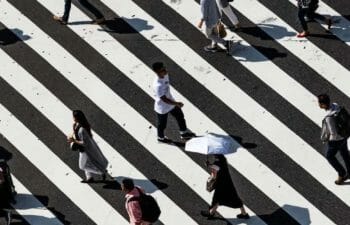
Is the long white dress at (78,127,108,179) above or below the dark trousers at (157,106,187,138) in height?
below

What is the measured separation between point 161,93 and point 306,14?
406cm

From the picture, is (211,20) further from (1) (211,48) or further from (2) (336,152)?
(2) (336,152)

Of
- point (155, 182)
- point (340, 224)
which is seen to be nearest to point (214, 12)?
point (155, 182)

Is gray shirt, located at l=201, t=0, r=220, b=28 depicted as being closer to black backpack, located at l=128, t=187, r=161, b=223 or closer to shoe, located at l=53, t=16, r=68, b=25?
shoe, located at l=53, t=16, r=68, b=25

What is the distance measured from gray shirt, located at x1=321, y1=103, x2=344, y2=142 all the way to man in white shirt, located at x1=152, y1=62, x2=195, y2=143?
2.51 meters

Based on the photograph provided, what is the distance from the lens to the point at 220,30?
16.4 meters

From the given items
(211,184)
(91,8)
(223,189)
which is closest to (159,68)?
(211,184)

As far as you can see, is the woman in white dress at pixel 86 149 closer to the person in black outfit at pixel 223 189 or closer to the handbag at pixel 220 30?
the person in black outfit at pixel 223 189

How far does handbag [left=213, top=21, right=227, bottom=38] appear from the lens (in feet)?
53.6

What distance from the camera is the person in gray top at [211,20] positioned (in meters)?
15.9

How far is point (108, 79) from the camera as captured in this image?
655 inches

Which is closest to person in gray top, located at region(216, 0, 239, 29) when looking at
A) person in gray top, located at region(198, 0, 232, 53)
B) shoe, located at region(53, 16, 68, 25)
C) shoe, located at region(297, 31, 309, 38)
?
person in gray top, located at region(198, 0, 232, 53)

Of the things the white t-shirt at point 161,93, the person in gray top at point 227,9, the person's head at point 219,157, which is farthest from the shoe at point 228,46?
the person's head at point 219,157

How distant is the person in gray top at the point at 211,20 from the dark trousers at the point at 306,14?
1.46m
